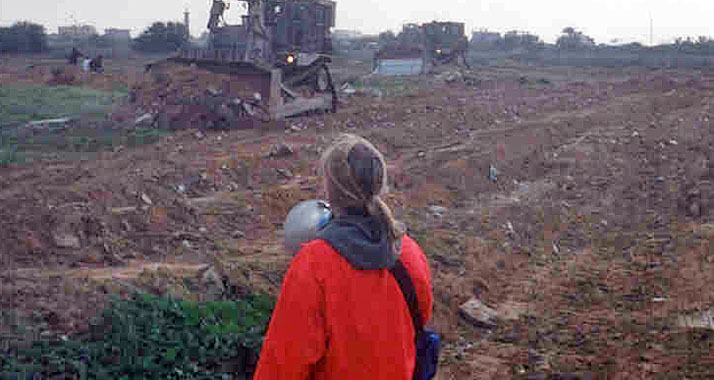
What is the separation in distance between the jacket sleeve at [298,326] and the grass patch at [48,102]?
14.2m

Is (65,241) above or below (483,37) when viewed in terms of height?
below

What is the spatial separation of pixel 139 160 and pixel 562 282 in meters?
6.28

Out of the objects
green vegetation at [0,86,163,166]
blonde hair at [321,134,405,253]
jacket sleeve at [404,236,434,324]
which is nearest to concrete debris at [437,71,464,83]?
green vegetation at [0,86,163,166]

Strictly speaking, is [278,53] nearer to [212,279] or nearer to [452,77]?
[212,279]

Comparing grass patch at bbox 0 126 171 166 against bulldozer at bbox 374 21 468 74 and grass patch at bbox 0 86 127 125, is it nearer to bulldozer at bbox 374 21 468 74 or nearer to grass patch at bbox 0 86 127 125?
grass patch at bbox 0 86 127 125

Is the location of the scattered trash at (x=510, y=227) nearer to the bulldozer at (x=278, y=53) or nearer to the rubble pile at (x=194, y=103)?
the rubble pile at (x=194, y=103)

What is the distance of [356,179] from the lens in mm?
2363

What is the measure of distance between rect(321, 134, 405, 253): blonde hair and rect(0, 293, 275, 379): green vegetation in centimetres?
214

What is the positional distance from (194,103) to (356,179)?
12876 millimetres

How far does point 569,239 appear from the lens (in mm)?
8773

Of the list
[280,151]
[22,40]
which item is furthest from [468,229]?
[22,40]

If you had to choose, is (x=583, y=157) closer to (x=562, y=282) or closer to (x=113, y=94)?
(x=562, y=282)

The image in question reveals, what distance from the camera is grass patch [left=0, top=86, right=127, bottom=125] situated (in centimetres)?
1612

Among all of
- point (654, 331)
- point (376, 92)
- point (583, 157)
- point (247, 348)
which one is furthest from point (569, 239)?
point (376, 92)
